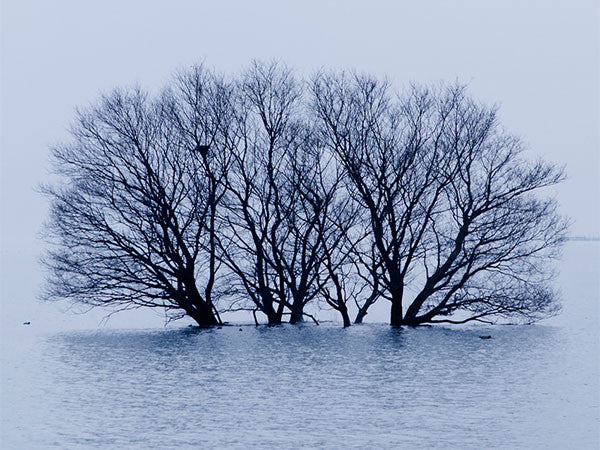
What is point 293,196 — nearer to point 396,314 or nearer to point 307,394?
point 396,314

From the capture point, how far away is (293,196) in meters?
36.4

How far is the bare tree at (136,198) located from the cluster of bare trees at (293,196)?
0.23 feet

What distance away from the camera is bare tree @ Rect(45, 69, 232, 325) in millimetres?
35000

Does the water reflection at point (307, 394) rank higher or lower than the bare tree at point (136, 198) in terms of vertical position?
lower

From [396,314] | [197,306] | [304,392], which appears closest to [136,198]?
[197,306]

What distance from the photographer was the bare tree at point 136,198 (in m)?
35.0

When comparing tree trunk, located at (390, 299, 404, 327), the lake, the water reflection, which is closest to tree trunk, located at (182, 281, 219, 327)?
the lake

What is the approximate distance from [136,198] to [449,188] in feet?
41.1

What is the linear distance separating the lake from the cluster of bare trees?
386 centimetres

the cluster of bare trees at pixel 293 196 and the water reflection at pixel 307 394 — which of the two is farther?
the cluster of bare trees at pixel 293 196

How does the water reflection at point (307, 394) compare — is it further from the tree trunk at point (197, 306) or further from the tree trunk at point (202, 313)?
the tree trunk at point (202, 313)

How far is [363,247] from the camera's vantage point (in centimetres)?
3878

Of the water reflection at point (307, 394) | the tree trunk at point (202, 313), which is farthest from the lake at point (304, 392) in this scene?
the tree trunk at point (202, 313)

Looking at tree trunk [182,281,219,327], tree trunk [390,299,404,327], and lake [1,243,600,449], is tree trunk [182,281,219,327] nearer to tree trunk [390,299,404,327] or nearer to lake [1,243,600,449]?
lake [1,243,600,449]
